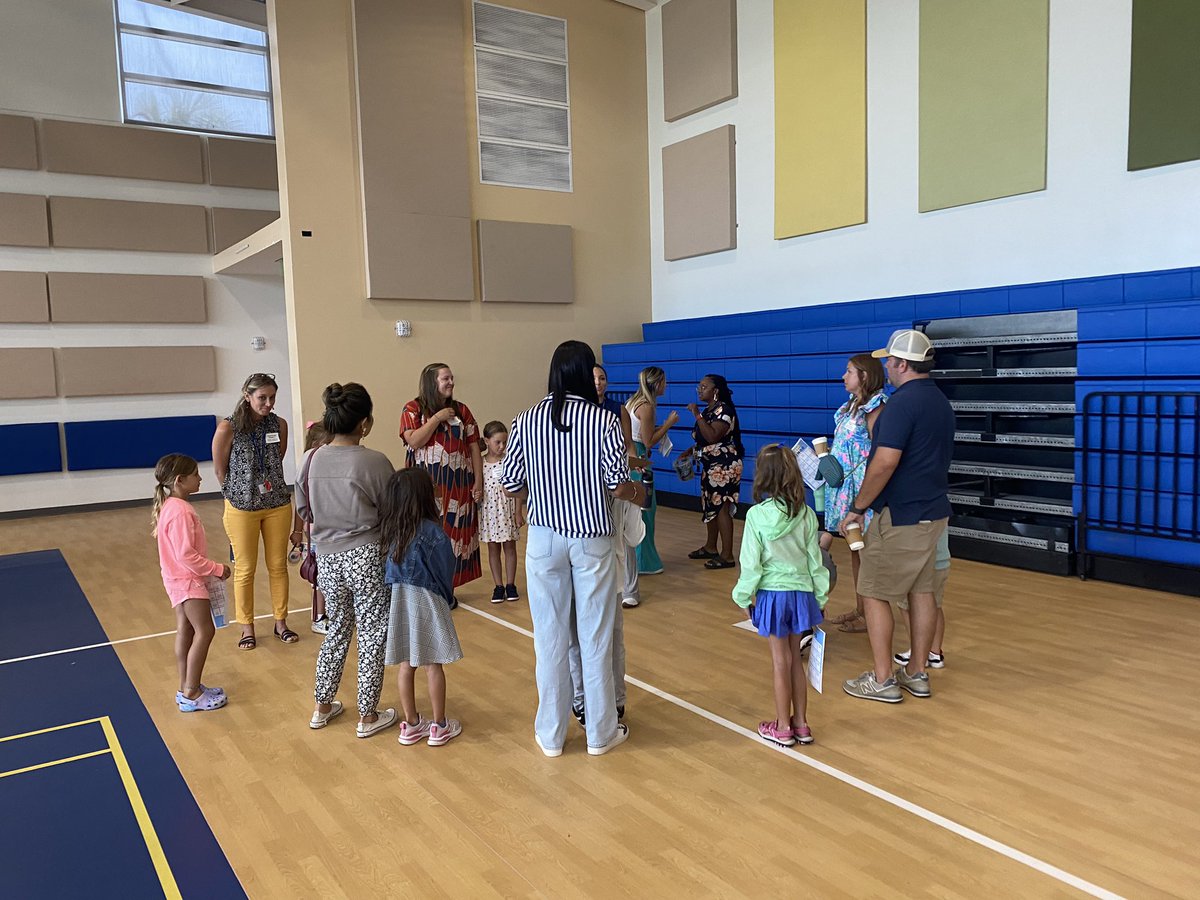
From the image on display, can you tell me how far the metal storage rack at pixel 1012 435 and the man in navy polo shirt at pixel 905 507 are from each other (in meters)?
2.79

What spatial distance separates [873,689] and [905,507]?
0.84 meters

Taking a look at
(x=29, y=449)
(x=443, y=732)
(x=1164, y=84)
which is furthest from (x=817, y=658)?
(x=29, y=449)

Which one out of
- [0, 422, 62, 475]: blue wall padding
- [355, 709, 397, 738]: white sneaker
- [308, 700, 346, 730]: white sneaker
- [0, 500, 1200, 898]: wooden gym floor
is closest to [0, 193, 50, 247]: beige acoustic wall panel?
[0, 422, 62, 475]: blue wall padding

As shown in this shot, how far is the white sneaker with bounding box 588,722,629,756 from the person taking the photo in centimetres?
327

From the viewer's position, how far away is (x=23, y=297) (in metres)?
9.88

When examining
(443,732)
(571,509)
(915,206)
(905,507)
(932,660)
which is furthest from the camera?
(915,206)

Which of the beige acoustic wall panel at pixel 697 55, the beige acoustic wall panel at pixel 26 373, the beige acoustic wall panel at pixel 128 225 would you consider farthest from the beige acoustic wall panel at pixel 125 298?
the beige acoustic wall panel at pixel 697 55

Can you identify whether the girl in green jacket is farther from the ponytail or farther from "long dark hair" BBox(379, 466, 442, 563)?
the ponytail

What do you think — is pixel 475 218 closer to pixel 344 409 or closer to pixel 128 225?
pixel 128 225

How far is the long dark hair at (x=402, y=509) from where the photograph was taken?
3.23 metres

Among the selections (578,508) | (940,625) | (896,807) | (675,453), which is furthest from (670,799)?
(675,453)

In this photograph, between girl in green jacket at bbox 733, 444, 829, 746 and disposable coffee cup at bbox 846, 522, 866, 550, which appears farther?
disposable coffee cup at bbox 846, 522, 866, 550

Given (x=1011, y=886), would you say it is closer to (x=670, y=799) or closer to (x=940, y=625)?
(x=670, y=799)

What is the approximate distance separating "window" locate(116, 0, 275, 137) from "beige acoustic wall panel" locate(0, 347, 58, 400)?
10.4ft
